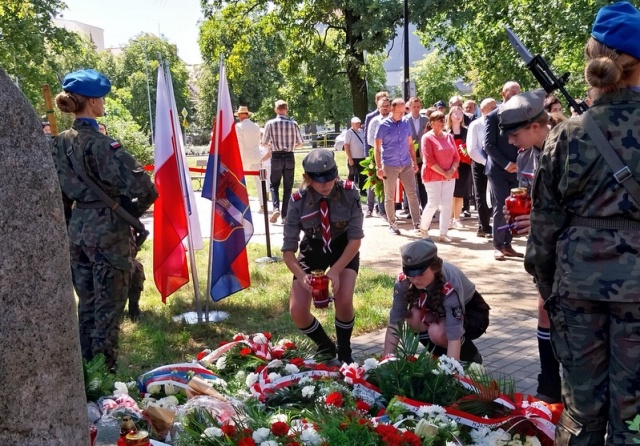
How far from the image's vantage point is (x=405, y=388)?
3.84m

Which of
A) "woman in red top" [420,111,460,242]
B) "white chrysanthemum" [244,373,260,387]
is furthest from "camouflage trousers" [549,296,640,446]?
"woman in red top" [420,111,460,242]

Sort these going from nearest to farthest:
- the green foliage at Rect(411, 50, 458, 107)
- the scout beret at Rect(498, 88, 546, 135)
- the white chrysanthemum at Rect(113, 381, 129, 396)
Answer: the white chrysanthemum at Rect(113, 381, 129, 396) < the scout beret at Rect(498, 88, 546, 135) < the green foliage at Rect(411, 50, 458, 107)

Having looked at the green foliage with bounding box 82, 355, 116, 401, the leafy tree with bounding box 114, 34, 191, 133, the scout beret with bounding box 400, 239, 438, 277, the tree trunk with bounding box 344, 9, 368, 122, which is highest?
the leafy tree with bounding box 114, 34, 191, 133

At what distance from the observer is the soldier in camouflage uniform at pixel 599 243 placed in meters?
2.72

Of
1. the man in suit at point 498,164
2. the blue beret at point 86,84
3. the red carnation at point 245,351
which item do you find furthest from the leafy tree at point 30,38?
the red carnation at point 245,351

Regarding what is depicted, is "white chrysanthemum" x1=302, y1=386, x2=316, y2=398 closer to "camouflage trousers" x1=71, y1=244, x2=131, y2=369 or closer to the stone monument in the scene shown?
"camouflage trousers" x1=71, y1=244, x2=131, y2=369

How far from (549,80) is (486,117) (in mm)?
4696

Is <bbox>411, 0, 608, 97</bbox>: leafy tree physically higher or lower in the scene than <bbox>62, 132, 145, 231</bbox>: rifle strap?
higher

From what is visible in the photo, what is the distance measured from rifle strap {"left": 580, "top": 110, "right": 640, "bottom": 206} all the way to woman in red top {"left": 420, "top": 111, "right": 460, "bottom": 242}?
7231 mm

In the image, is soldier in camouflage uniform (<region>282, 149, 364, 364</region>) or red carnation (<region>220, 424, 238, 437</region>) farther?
soldier in camouflage uniform (<region>282, 149, 364, 364</region>)

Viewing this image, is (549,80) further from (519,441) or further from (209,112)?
(209,112)

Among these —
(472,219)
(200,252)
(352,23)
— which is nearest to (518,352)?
(200,252)

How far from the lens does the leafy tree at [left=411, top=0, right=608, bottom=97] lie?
1938 centimetres

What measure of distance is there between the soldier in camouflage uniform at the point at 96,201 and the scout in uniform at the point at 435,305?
1.79m
